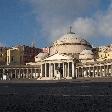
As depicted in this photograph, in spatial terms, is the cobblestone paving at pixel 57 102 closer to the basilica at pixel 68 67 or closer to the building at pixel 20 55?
the basilica at pixel 68 67

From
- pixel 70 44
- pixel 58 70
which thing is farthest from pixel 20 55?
pixel 58 70

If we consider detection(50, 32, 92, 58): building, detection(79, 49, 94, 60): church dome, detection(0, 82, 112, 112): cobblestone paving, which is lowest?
detection(0, 82, 112, 112): cobblestone paving

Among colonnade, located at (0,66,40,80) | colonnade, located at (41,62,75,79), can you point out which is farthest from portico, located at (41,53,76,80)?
colonnade, located at (0,66,40,80)

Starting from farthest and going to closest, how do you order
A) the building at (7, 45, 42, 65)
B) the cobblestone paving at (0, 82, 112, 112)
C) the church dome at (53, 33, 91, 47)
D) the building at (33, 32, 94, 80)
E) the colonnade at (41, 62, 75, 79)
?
1. the building at (7, 45, 42, 65)
2. the church dome at (53, 33, 91, 47)
3. the building at (33, 32, 94, 80)
4. the colonnade at (41, 62, 75, 79)
5. the cobblestone paving at (0, 82, 112, 112)

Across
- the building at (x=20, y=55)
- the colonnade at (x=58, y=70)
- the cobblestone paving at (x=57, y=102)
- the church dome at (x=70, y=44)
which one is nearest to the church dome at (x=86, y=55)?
the church dome at (x=70, y=44)

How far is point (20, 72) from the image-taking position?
14888 centimetres

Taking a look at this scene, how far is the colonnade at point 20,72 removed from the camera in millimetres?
146700

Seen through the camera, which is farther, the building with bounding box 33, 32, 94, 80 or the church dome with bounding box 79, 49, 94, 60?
the church dome with bounding box 79, 49, 94, 60

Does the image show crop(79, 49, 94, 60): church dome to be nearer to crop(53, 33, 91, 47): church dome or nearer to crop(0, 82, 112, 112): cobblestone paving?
crop(53, 33, 91, 47): church dome

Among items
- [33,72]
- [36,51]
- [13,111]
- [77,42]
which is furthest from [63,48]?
[13,111]

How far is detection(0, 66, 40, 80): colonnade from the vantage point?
14670cm

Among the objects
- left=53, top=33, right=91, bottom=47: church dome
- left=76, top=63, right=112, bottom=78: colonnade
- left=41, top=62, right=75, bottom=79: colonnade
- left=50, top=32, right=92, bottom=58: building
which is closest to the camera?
left=76, top=63, right=112, bottom=78: colonnade

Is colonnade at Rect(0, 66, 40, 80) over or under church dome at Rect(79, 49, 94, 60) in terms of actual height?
under

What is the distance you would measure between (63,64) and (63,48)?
2716 centimetres
